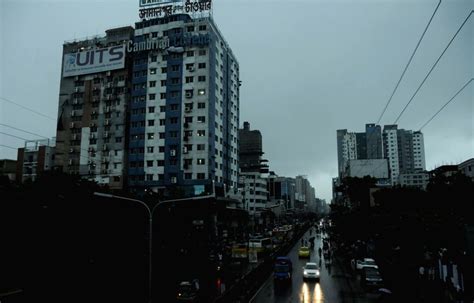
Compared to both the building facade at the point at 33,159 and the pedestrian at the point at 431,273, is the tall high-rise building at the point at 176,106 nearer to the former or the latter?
the building facade at the point at 33,159

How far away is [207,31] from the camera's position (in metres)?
74.8

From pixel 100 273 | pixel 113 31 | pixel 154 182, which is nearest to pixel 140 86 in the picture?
pixel 113 31

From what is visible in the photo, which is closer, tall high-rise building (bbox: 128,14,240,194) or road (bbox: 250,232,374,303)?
road (bbox: 250,232,374,303)

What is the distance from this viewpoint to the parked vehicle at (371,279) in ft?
98.0

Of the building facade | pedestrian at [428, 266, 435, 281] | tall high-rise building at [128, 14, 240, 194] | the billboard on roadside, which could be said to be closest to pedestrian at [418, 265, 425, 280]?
pedestrian at [428, 266, 435, 281]

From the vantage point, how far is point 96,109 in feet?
262

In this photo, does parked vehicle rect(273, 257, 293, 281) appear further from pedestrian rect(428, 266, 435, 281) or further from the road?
pedestrian rect(428, 266, 435, 281)

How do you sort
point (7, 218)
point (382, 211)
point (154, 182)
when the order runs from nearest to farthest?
point (7, 218)
point (382, 211)
point (154, 182)

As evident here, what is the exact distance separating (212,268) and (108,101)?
51001 millimetres

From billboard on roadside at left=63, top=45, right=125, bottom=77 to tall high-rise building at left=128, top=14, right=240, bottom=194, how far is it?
11.5ft

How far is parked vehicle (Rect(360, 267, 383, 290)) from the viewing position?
98.0ft

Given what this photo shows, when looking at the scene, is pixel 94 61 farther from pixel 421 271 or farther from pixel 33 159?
pixel 421 271

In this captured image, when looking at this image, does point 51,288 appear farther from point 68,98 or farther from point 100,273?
point 68,98

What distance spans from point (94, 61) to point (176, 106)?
21281 millimetres
